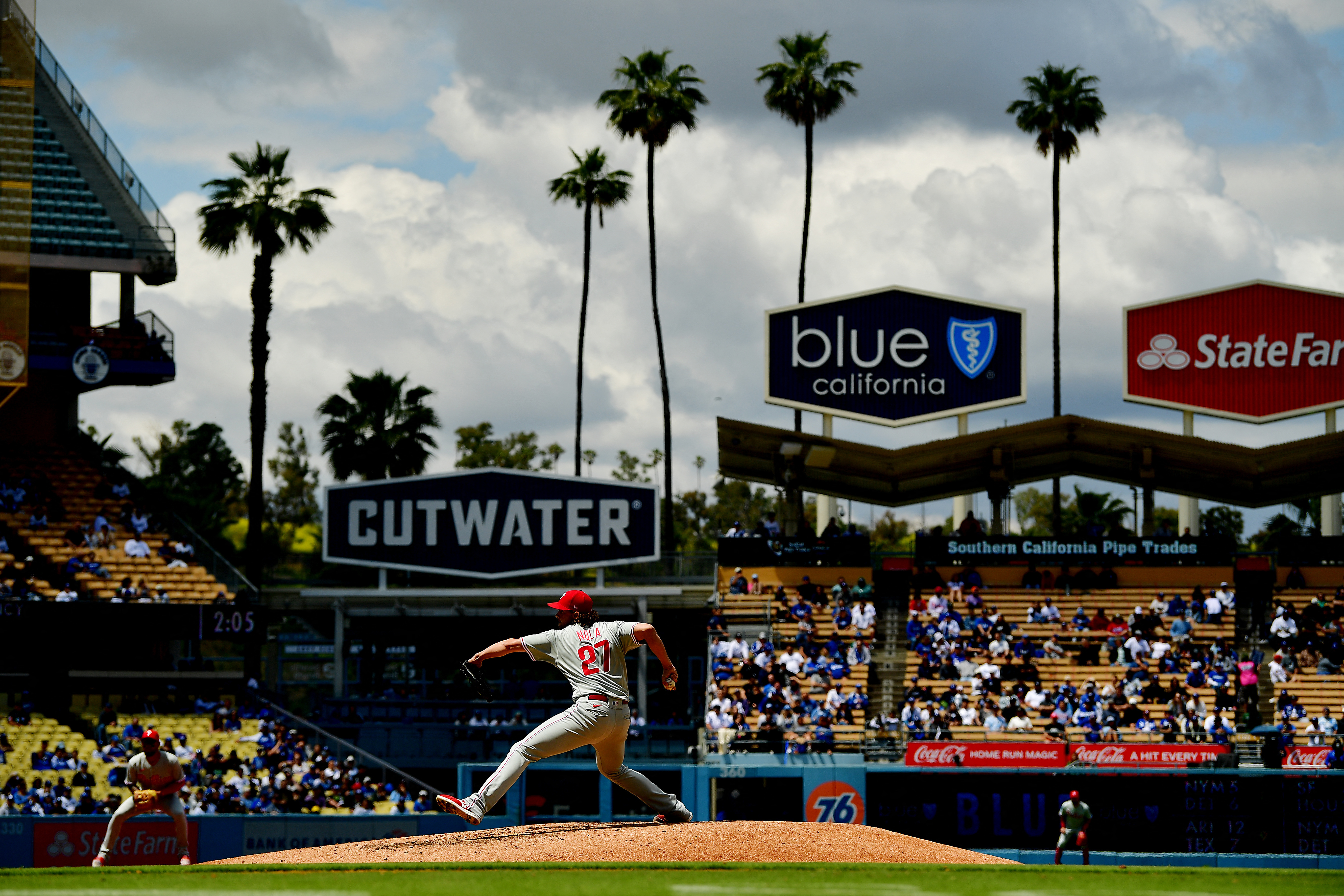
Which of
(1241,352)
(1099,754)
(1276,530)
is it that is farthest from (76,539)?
(1276,530)

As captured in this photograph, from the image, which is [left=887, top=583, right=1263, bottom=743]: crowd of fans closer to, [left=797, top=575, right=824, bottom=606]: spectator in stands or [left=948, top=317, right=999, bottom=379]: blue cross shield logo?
[left=797, top=575, right=824, bottom=606]: spectator in stands

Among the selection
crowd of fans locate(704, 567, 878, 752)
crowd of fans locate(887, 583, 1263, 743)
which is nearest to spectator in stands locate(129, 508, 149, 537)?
crowd of fans locate(704, 567, 878, 752)

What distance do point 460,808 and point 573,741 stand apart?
1044 millimetres

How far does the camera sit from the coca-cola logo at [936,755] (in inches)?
1096

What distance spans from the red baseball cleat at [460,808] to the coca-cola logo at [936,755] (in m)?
17.0

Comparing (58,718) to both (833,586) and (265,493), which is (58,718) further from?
(265,493)

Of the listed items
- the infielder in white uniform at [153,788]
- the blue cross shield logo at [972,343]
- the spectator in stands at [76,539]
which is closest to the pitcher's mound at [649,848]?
the infielder in white uniform at [153,788]

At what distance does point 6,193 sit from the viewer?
38.2 metres

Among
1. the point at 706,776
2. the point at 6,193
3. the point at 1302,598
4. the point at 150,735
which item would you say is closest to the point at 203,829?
the point at 706,776

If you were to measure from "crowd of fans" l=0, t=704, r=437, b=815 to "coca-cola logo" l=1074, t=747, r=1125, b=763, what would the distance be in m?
12.3

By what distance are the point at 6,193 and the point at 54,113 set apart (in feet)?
20.8

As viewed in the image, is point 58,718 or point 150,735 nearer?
point 150,735

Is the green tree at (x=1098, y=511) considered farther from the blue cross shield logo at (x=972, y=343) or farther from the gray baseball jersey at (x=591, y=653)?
the gray baseball jersey at (x=591, y=653)

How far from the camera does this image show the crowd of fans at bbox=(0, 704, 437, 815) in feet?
93.3
